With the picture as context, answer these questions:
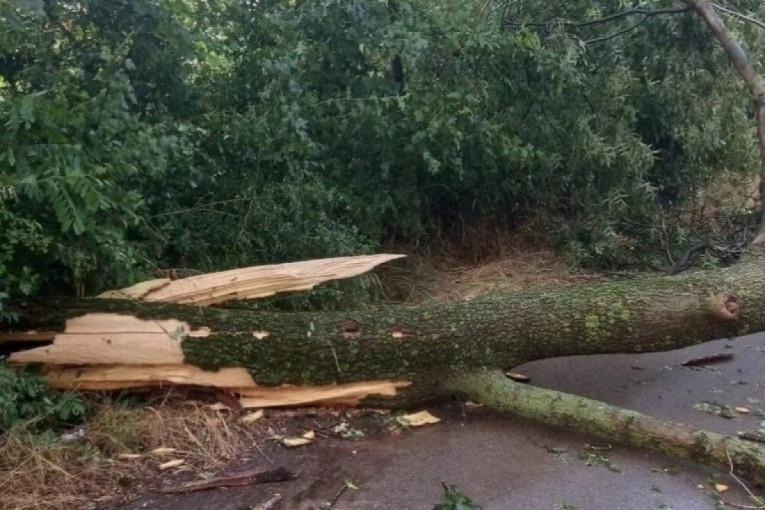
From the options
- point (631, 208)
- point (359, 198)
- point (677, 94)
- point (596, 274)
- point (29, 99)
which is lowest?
point (596, 274)

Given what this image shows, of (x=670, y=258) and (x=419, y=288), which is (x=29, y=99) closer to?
(x=419, y=288)

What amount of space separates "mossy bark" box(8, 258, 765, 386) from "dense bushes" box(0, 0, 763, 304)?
2.11ft

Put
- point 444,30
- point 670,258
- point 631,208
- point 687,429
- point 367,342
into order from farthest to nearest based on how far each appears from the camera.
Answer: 1. point 631,208
2. point 670,258
3. point 444,30
4. point 367,342
5. point 687,429

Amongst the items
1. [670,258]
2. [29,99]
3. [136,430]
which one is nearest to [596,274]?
[670,258]

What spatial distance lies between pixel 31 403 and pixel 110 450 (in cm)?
50

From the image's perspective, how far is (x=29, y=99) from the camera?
377 centimetres

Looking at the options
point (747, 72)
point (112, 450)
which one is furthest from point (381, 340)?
point (747, 72)

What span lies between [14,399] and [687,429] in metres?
3.37

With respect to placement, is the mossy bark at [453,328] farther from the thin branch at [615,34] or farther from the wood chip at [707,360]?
the thin branch at [615,34]

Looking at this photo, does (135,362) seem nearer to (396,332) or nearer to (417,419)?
(396,332)

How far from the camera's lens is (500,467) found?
3.71 m

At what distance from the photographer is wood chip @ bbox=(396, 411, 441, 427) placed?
13.7 feet

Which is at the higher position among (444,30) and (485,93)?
(444,30)

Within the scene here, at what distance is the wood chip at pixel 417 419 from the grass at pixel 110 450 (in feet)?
2.69
